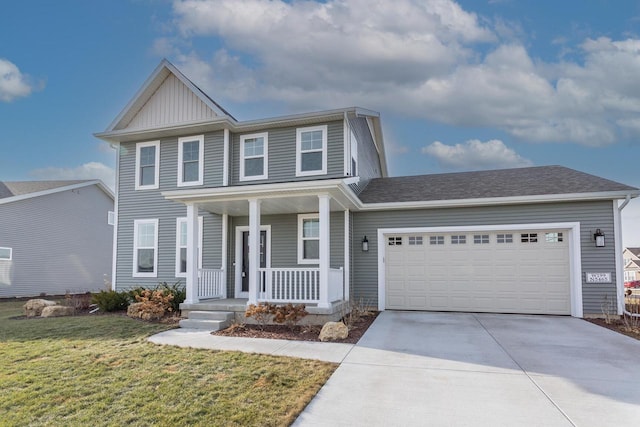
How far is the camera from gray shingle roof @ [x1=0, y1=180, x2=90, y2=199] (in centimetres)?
1772

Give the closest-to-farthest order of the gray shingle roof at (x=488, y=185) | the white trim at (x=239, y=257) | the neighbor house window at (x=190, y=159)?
the gray shingle roof at (x=488, y=185)
the white trim at (x=239, y=257)
the neighbor house window at (x=190, y=159)

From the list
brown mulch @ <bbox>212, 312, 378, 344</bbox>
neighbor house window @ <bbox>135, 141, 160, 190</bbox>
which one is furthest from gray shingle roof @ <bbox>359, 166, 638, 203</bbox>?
neighbor house window @ <bbox>135, 141, 160, 190</bbox>

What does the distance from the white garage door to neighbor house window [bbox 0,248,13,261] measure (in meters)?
16.0

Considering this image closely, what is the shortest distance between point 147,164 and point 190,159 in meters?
1.61

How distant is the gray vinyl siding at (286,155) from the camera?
10.7 metres

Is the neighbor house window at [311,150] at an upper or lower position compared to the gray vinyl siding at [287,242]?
upper

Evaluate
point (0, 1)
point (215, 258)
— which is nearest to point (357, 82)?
point (215, 258)

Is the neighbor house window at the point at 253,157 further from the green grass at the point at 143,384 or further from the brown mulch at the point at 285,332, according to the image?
the green grass at the point at 143,384

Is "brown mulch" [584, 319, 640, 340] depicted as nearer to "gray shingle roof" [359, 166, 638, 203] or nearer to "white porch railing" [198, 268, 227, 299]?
"gray shingle roof" [359, 166, 638, 203]

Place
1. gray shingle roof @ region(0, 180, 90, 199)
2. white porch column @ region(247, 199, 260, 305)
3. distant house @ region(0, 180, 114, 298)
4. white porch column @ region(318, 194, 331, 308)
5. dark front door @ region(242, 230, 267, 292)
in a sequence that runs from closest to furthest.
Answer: white porch column @ region(318, 194, 331, 308) → white porch column @ region(247, 199, 260, 305) → dark front door @ region(242, 230, 267, 292) → distant house @ region(0, 180, 114, 298) → gray shingle roof @ region(0, 180, 90, 199)

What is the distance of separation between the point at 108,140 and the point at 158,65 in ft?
9.89

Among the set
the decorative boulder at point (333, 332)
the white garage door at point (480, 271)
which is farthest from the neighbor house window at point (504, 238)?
the decorative boulder at point (333, 332)

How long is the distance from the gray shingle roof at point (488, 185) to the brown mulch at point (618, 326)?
10.4ft

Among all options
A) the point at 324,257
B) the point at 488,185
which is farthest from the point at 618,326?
the point at 324,257
